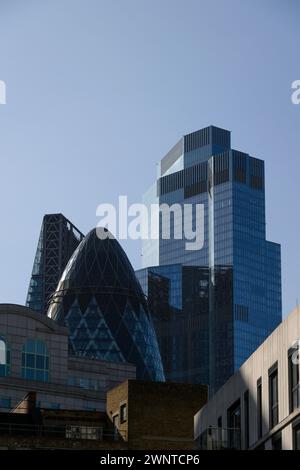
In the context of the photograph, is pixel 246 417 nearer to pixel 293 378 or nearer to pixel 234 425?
pixel 234 425

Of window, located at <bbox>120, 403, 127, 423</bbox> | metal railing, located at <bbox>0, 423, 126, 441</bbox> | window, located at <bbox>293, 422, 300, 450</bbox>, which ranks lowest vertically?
window, located at <bbox>293, 422, 300, 450</bbox>

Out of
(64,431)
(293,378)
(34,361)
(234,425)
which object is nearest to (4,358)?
(34,361)

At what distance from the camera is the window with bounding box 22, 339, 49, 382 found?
148 m

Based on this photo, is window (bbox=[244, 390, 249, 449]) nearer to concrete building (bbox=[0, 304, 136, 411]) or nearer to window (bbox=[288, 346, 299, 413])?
window (bbox=[288, 346, 299, 413])

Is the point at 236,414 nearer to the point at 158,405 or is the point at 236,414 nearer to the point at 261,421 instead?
the point at 261,421

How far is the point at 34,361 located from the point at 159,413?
50717mm

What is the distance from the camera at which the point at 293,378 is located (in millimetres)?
55750

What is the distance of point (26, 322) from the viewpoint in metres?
148

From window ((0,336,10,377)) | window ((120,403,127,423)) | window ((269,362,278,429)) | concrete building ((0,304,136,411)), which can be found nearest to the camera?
window ((269,362,278,429))

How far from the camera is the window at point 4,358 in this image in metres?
145

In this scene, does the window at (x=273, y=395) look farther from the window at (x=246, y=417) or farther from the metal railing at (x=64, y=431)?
the metal railing at (x=64, y=431)

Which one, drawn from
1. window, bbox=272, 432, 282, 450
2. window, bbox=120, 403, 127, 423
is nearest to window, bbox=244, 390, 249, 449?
window, bbox=272, 432, 282, 450

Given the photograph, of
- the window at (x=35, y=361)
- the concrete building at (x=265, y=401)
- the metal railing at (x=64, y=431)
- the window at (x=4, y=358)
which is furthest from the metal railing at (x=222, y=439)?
the window at (x=35, y=361)
